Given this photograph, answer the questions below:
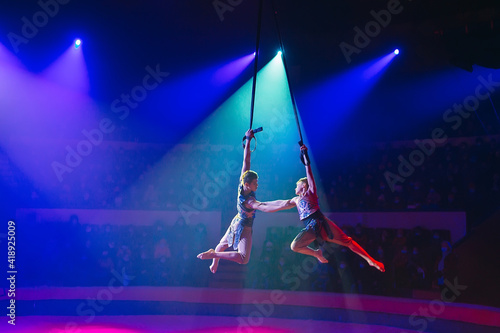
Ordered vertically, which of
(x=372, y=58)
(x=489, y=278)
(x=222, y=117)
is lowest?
(x=489, y=278)

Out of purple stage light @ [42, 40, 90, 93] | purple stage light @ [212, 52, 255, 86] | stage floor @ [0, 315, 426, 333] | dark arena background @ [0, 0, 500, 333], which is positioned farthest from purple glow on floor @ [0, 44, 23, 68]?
stage floor @ [0, 315, 426, 333]

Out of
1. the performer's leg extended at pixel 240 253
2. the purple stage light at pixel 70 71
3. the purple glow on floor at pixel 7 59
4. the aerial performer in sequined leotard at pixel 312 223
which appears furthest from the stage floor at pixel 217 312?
the purple glow on floor at pixel 7 59

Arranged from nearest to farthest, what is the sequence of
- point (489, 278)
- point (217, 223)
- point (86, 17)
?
1. point (489, 278)
2. point (86, 17)
3. point (217, 223)

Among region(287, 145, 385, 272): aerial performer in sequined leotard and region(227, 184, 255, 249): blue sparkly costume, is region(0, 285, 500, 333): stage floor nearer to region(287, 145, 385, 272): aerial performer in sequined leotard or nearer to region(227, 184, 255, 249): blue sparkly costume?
region(227, 184, 255, 249): blue sparkly costume

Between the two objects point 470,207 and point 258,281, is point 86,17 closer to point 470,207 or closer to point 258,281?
point 258,281

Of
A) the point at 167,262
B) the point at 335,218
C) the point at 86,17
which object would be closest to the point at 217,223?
the point at 167,262

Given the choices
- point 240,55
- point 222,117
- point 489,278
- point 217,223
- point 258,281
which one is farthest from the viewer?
point 222,117

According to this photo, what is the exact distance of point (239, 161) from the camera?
1266cm

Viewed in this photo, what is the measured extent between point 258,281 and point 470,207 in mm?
5321

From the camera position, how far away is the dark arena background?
9133 mm

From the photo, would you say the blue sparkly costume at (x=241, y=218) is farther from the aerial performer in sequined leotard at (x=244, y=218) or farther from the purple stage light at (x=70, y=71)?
the purple stage light at (x=70, y=71)

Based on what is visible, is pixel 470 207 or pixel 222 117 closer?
pixel 470 207

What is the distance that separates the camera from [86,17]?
429 inches

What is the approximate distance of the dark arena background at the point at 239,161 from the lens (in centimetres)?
913
